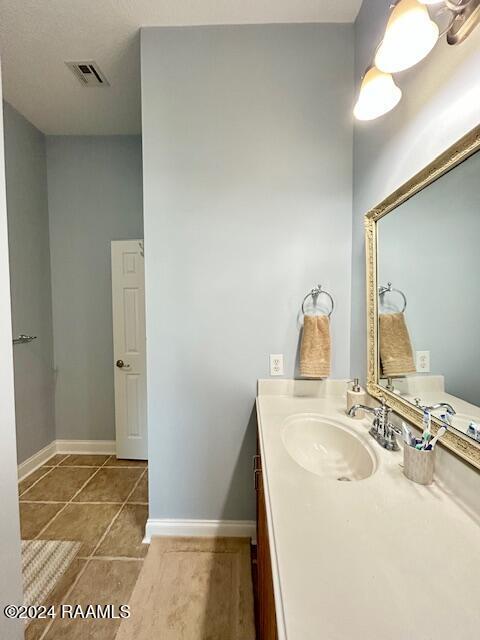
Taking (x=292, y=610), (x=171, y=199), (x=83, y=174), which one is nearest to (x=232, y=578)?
(x=292, y=610)

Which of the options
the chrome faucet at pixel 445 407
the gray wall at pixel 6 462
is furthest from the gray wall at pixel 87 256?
the chrome faucet at pixel 445 407

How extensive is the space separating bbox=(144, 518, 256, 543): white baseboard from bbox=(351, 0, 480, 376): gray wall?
1.10 meters

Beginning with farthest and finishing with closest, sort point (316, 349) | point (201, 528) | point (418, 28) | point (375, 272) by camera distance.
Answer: point (201, 528), point (316, 349), point (375, 272), point (418, 28)

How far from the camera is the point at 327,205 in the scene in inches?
58.2

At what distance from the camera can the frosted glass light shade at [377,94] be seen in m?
0.97

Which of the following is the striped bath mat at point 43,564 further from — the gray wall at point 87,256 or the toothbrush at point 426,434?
the toothbrush at point 426,434

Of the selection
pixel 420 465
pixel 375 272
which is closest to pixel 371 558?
pixel 420 465

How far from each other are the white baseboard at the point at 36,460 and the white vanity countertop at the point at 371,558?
2383 mm

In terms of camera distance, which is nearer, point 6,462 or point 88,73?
point 6,462

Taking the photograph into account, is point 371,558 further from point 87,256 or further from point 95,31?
point 87,256

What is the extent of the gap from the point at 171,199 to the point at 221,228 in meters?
0.32

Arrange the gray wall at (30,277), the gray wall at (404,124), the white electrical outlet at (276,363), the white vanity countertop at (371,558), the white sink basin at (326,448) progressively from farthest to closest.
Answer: the gray wall at (30,277) → the white electrical outlet at (276,363) → the white sink basin at (326,448) → the gray wall at (404,124) → the white vanity countertop at (371,558)

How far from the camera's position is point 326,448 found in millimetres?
1174

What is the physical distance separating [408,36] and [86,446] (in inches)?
130
